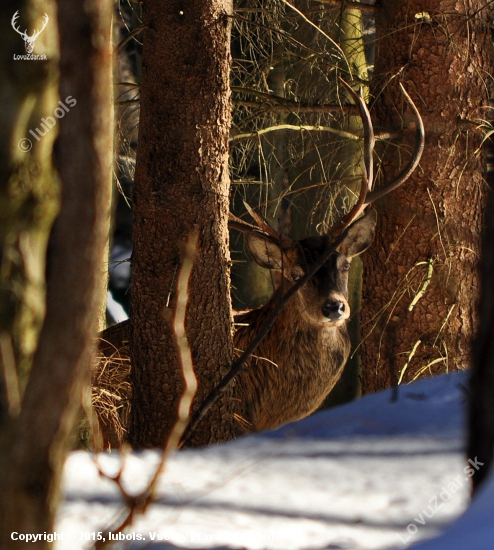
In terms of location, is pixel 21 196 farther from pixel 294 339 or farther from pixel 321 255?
pixel 294 339

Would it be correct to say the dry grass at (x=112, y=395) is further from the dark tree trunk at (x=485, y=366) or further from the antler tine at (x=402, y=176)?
the dark tree trunk at (x=485, y=366)

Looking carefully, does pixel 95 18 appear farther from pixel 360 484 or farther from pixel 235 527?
pixel 360 484

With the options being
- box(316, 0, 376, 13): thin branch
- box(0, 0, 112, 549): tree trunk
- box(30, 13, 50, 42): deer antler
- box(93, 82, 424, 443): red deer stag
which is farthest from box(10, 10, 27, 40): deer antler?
box(316, 0, 376, 13): thin branch

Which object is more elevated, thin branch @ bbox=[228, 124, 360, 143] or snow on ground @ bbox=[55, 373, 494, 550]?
thin branch @ bbox=[228, 124, 360, 143]

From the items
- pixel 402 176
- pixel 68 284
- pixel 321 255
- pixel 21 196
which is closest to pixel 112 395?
pixel 321 255

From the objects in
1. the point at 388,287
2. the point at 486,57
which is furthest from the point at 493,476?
Answer: the point at 486,57

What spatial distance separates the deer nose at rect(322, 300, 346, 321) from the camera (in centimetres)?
607

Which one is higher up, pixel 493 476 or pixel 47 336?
pixel 47 336

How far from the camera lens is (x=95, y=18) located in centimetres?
192

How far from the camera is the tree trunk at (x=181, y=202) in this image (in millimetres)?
4805

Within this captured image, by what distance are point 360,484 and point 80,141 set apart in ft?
5.70

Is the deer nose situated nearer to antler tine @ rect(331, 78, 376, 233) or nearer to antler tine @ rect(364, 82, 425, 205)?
antler tine @ rect(331, 78, 376, 233)
